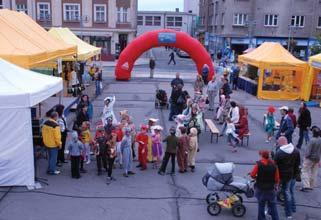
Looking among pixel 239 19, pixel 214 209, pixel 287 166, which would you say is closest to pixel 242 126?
pixel 287 166

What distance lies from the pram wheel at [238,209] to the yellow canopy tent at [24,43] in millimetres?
7231

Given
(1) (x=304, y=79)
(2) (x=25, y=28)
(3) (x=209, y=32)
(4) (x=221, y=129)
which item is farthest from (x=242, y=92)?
(3) (x=209, y=32)

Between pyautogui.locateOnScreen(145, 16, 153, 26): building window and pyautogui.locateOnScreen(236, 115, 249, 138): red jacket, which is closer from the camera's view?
pyautogui.locateOnScreen(236, 115, 249, 138): red jacket

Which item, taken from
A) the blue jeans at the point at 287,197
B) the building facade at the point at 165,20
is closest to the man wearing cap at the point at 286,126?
the blue jeans at the point at 287,197

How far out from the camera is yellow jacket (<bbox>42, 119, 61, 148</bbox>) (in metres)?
9.84

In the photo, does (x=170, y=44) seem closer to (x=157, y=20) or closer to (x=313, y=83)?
(x=313, y=83)

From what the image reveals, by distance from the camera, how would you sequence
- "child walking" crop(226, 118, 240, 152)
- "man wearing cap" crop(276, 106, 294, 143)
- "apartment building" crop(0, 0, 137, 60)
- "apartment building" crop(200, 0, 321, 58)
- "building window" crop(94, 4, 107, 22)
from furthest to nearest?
"apartment building" crop(200, 0, 321, 58)
"building window" crop(94, 4, 107, 22)
"apartment building" crop(0, 0, 137, 60)
"child walking" crop(226, 118, 240, 152)
"man wearing cap" crop(276, 106, 294, 143)

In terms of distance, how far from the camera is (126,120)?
11.1 meters

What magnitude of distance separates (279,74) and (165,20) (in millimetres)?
69561

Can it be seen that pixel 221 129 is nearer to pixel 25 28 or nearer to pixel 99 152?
pixel 99 152

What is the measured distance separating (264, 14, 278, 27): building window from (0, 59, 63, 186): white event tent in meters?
44.4

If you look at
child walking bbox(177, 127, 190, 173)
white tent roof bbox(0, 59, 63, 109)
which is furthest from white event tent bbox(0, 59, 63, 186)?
child walking bbox(177, 127, 190, 173)

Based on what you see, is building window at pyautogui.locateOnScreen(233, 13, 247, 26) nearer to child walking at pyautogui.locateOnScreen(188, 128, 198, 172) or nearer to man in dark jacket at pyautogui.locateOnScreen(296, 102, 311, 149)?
man in dark jacket at pyautogui.locateOnScreen(296, 102, 311, 149)

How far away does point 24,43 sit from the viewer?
13.0 meters
